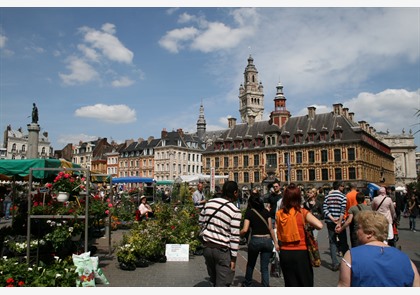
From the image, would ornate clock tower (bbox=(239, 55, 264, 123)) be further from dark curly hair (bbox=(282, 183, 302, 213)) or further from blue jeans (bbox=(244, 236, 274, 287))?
dark curly hair (bbox=(282, 183, 302, 213))

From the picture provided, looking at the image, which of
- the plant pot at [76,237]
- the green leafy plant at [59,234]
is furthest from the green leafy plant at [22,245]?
the plant pot at [76,237]

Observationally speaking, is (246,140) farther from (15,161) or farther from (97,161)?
(15,161)

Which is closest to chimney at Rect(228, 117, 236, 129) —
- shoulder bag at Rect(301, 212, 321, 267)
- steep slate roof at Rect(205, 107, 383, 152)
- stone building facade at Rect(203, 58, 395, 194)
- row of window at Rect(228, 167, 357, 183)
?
stone building facade at Rect(203, 58, 395, 194)

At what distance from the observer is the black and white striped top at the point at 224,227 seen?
4.77 metres

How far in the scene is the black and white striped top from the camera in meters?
4.77

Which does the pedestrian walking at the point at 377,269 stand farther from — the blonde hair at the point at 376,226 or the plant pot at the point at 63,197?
the plant pot at the point at 63,197

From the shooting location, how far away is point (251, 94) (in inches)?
4090

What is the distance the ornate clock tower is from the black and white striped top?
99674 mm

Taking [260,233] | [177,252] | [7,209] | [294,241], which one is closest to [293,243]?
[294,241]

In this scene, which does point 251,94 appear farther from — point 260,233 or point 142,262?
point 260,233

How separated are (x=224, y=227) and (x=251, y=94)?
10110cm

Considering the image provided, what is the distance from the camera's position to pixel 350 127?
47.4 metres

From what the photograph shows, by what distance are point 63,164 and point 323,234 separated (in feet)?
34.3
